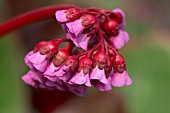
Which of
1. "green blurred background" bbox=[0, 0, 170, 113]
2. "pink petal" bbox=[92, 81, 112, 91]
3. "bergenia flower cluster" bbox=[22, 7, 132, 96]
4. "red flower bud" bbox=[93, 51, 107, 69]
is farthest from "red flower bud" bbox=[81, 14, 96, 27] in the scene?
"green blurred background" bbox=[0, 0, 170, 113]

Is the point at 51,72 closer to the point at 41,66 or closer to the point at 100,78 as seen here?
the point at 41,66

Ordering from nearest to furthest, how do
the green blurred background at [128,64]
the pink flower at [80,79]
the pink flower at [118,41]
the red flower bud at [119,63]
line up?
the pink flower at [80,79]
the red flower bud at [119,63]
the pink flower at [118,41]
the green blurred background at [128,64]

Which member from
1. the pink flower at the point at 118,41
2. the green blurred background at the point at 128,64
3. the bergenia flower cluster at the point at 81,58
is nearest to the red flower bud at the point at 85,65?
the bergenia flower cluster at the point at 81,58

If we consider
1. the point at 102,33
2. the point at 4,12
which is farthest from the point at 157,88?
the point at 102,33

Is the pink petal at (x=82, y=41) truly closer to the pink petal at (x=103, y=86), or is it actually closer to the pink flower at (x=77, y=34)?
the pink flower at (x=77, y=34)

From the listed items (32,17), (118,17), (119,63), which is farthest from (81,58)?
(32,17)

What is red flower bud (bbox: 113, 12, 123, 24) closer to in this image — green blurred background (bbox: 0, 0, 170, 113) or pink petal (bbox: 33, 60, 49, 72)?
pink petal (bbox: 33, 60, 49, 72)
